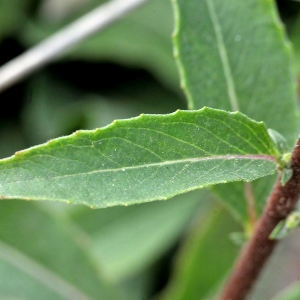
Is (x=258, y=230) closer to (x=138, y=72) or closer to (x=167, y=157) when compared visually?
(x=167, y=157)

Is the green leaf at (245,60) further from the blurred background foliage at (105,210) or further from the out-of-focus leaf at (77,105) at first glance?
the out-of-focus leaf at (77,105)

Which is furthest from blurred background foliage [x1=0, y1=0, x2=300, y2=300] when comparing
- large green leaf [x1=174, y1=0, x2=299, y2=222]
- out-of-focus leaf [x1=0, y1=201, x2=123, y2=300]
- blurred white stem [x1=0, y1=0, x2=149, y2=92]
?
large green leaf [x1=174, y1=0, x2=299, y2=222]

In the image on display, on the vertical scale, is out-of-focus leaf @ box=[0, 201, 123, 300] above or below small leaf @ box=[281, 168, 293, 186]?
above

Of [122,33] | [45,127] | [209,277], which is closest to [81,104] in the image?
[45,127]

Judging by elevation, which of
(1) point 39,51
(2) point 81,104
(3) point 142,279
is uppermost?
(2) point 81,104

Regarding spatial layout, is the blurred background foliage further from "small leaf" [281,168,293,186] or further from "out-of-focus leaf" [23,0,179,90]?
"small leaf" [281,168,293,186]

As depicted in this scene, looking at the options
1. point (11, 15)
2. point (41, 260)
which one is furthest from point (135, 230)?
point (11, 15)
